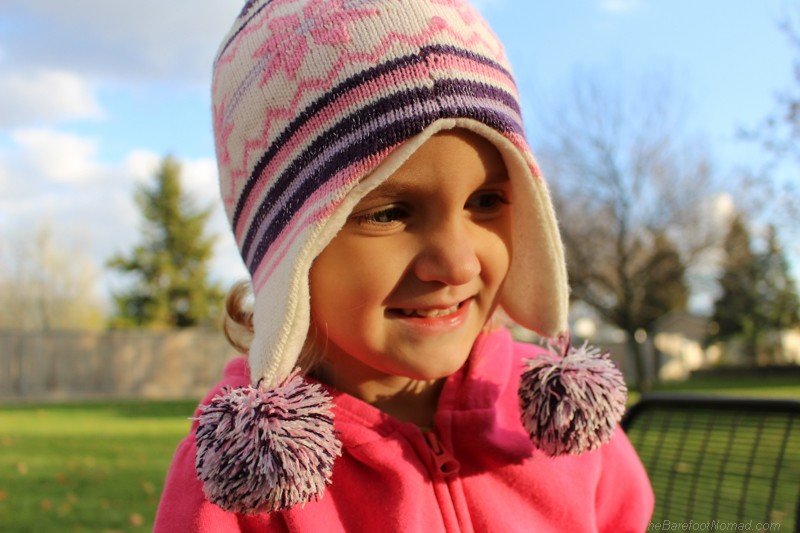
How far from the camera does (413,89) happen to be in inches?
52.7

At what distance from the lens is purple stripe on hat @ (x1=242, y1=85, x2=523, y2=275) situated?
4.33ft

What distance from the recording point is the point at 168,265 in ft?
106

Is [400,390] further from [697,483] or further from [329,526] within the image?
[697,483]

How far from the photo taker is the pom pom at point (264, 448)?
1292 millimetres

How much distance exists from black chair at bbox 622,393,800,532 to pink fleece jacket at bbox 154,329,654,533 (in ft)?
1.25

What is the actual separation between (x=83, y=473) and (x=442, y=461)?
605cm

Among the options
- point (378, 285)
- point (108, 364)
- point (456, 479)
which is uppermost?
point (378, 285)

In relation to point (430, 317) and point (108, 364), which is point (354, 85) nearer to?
point (430, 317)

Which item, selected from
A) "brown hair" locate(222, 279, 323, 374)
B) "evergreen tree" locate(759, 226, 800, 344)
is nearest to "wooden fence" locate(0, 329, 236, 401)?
"brown hair" locate(222, 279, 323, 374)

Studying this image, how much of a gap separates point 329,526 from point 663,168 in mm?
24526

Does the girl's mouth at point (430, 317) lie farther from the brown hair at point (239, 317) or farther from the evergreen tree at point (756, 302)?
the evergreen tree at point (756, 302)

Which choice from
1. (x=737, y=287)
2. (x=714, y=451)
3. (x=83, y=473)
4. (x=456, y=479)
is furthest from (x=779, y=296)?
(x=456, y=479)

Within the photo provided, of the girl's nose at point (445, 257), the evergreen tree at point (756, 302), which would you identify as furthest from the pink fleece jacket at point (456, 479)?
the evergreen tree at point (756, 302)

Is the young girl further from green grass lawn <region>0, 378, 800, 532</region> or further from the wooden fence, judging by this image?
the wooden fence
